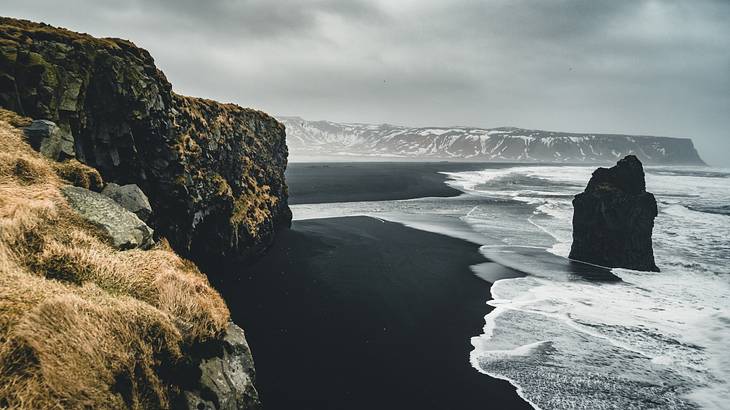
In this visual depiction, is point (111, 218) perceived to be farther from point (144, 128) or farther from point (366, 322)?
point (366, 322)

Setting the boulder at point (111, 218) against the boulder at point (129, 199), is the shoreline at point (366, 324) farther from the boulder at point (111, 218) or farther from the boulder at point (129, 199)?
the boulder at point (129, 199)

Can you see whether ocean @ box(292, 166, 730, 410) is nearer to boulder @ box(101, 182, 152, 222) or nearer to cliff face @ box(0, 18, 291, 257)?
boulder @ box(101, 182, 152, 222)

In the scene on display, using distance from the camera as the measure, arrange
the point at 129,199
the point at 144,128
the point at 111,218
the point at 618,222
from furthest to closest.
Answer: the point at 618,222 < the point at 144,128 < the point at 129,199 < the point at 111,218

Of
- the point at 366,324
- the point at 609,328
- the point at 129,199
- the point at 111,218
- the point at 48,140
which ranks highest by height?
the point at 48,140

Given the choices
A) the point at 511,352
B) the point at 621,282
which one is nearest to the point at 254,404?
the point at 511,352

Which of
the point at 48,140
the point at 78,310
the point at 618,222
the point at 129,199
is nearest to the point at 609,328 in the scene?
the point at 618,222
